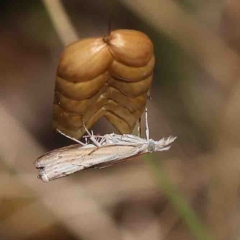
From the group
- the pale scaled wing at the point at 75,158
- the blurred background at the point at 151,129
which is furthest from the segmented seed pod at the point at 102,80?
the blurred background at the point at 151,129

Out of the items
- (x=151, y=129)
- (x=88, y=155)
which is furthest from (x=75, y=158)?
(x=151, y=129)

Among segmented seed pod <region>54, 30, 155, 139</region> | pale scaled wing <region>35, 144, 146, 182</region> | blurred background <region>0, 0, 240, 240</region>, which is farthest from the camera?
blurred background <region>0, 0, 240, 240</region>

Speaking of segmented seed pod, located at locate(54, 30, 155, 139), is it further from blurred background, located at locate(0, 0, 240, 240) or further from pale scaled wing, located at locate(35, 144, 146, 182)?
blurred background, located at locate(0, 0, 240, 240)

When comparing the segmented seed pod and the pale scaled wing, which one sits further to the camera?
the pale scaled wing

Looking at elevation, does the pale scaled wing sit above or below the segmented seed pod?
below

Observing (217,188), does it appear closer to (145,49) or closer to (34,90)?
(34,90)

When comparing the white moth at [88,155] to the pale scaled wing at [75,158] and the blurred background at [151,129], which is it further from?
the blurred background at [151,129]

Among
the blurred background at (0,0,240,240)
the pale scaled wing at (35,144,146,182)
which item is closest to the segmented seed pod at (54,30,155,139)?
the pale scaled wing at (35,144,146,182)
